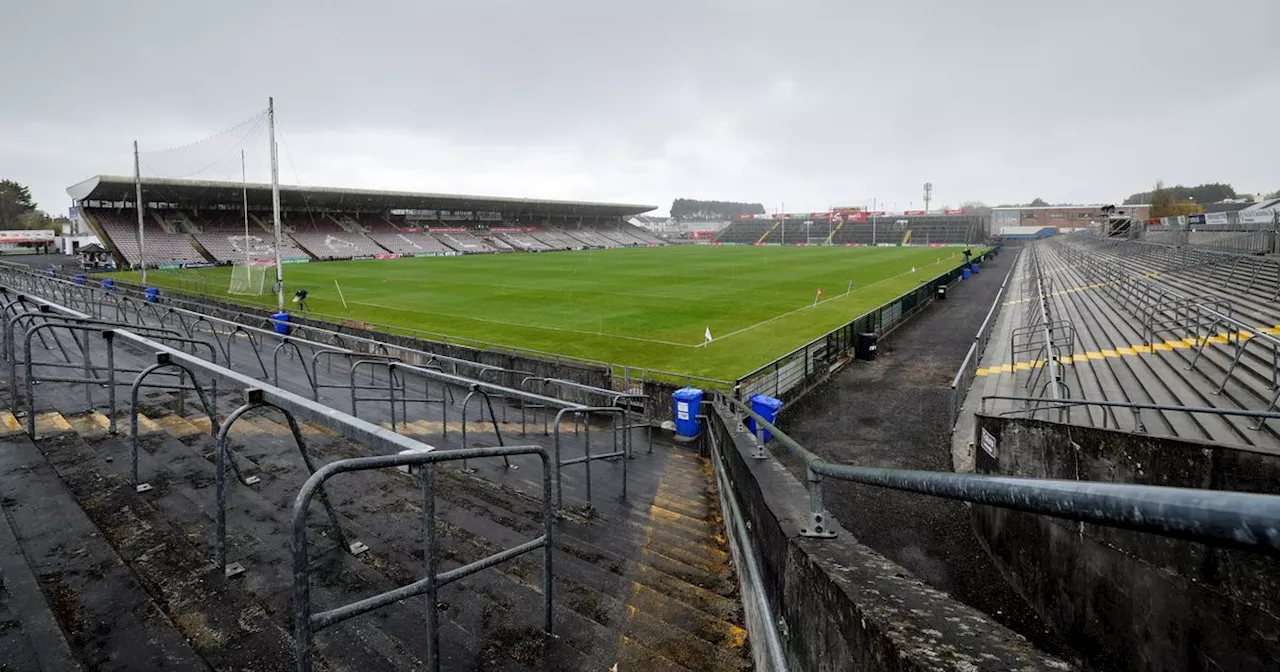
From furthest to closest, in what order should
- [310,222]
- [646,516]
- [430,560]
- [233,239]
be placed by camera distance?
[310,222]
[233,239]
[646,516]
[430,560]

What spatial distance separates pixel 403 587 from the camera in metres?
3.41

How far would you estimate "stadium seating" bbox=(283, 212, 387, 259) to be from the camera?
238 feet

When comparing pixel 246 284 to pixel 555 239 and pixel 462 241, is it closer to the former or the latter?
pixel 462 241

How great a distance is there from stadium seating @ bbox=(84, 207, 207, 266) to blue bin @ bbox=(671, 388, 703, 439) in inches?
2391

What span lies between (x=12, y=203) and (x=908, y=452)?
14628 centimetres

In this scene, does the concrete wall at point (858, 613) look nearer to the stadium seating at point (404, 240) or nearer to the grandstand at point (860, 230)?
the stadium seating at point (404, 240)

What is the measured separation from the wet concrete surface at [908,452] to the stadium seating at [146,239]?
202ft

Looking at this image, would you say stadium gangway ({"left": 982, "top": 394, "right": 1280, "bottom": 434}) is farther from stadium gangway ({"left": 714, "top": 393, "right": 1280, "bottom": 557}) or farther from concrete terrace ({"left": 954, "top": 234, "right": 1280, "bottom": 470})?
stadium gangway ({"left": 714, "top": 393, "right": 1280, "bottom": 557})

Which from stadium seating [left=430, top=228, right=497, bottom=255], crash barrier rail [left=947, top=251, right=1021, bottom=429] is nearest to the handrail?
crash barrier rail [left=947, top=251, right=1021, bottom=429]

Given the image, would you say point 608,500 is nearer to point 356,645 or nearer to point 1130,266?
point 356,645

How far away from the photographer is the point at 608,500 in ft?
25.1

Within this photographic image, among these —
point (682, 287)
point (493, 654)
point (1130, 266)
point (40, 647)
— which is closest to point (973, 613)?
point (493, 654)

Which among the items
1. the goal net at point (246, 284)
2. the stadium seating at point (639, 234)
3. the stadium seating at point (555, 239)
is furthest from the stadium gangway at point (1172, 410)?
the stadium seating at point (639, 234)

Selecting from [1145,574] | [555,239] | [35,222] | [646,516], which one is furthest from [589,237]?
[1145,574]
